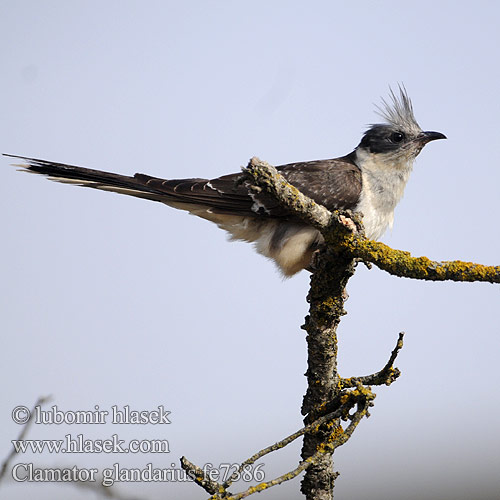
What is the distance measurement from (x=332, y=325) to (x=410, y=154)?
9.70 feet

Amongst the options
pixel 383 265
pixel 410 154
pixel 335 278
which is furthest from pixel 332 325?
pixel 410 154

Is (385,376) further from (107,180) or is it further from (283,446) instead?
(107,180)

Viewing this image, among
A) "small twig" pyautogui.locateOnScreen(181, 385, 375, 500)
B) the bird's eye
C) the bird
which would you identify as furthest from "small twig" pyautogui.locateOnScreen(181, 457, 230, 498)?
the bird's eye

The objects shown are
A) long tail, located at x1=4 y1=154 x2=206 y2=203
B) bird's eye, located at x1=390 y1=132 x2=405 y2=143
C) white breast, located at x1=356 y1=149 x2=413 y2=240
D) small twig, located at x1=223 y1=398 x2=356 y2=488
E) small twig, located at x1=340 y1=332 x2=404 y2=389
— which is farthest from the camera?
bird's eye, located at x1=390 y1=132 x2=405 y2=143

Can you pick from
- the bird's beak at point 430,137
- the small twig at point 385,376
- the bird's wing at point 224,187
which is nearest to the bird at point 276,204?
the bird's wing at point 224,187

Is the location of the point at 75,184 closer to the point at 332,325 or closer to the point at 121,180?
the point at 121,180

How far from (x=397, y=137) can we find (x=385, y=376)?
3.33 m

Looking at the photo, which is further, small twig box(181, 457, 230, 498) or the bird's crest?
the bird's crest

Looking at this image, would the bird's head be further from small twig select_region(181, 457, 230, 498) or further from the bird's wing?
small twig select_region(181, 457, 230, 498)

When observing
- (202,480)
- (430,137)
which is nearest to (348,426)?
(202,480)

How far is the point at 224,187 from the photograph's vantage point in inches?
222

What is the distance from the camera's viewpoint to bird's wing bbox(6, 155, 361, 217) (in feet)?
17.1

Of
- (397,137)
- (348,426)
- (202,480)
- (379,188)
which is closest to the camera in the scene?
(202,480)

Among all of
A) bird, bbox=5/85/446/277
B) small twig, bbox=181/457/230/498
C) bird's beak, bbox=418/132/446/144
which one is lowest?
small twig, bbox=181/457/230/498
